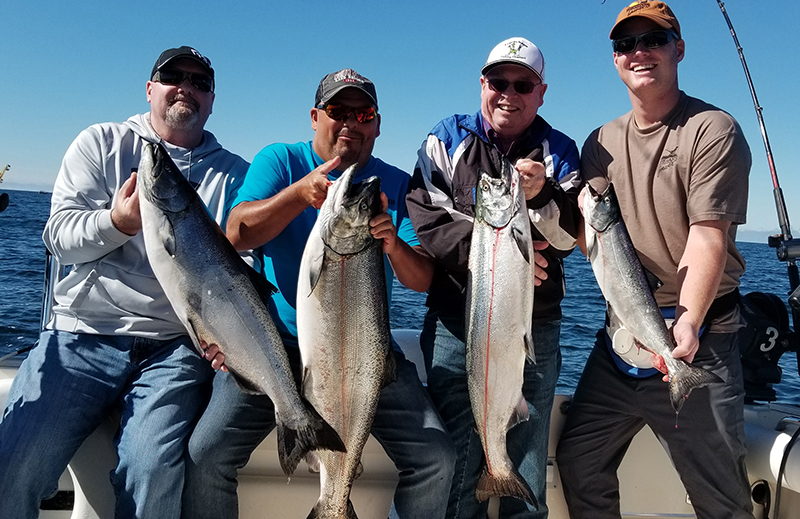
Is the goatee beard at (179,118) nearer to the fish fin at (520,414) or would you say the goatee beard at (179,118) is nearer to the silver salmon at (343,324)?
the silver salmon at (343,324)

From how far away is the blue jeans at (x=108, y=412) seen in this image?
10.5 ft

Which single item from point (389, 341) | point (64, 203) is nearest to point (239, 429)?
point (389, 341)

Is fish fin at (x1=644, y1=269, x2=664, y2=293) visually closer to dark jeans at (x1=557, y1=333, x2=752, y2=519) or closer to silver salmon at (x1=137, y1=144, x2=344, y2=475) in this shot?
dark jeans at (x1=557, y1=333, x2=752, y2=519)

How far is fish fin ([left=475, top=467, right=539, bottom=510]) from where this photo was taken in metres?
3.39

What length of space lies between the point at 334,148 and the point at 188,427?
1951 millimetres

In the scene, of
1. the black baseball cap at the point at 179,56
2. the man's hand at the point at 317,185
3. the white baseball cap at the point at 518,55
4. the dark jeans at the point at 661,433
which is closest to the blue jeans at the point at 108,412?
the man's hand at the point at 317,185

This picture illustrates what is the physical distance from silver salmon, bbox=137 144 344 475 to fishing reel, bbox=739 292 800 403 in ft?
11.1

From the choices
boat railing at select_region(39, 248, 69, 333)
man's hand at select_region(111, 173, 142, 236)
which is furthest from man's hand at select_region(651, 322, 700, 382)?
boat railing at select_region(39, 248, 69, 333)

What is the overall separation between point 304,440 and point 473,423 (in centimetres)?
110

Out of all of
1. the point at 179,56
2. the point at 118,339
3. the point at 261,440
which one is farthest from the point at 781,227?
the point at 118,339

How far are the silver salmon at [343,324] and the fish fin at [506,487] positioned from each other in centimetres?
75

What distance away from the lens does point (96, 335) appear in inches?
146

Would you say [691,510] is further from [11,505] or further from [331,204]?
[11,505]

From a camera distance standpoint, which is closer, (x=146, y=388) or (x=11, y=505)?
(x=11, y=505)
